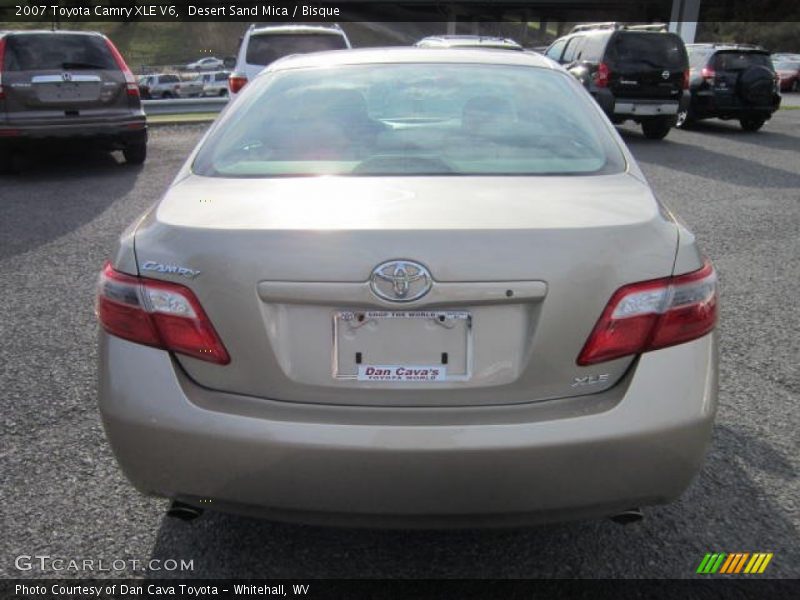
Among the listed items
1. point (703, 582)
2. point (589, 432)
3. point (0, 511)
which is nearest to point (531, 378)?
point (589, 432)

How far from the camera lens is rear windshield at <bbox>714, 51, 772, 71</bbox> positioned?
1491 centimetres

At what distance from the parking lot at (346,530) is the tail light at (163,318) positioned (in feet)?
2.67

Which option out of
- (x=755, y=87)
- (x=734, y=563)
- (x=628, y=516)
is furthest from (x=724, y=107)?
(x=628, y=516)

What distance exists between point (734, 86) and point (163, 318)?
590 inches

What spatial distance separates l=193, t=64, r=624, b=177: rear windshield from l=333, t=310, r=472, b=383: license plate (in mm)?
667

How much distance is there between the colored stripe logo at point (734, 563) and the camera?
7.82ft

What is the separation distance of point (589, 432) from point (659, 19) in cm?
6167

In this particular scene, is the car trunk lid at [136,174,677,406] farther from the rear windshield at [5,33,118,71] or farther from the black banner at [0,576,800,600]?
the rear windshield at [5,33,118,71]

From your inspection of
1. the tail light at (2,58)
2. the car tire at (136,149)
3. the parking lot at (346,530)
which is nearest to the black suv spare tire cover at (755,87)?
the parking lot at (346,530)

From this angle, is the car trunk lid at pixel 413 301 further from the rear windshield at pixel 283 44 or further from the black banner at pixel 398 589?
the rear windshield at pixel 283 44

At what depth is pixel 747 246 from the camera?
6.34 m

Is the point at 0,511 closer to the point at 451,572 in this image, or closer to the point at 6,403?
the point at 6,403

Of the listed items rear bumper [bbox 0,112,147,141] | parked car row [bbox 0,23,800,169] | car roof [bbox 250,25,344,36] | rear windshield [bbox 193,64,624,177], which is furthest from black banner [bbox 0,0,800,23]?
rear windshield [bbox 193,64,624,177]

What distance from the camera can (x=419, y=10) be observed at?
7250cm
